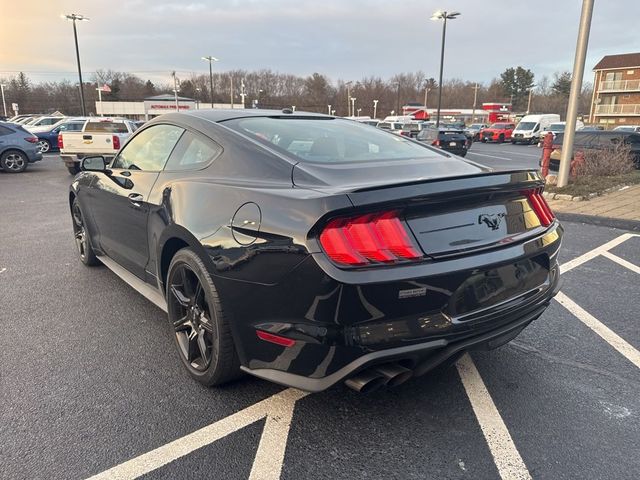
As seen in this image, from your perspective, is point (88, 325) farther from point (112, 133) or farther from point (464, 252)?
point (112, 133)

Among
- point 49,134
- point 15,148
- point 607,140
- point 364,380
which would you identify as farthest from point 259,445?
point 49,134

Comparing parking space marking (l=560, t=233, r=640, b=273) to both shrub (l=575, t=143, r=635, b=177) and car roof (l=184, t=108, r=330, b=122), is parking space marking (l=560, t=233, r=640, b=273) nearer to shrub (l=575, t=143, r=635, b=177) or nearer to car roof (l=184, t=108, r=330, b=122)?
car roof (l=184, t=108, r=330, b=122)

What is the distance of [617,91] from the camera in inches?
2376

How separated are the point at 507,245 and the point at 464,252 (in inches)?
13.1

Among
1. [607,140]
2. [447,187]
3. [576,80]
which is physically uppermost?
[576,80]

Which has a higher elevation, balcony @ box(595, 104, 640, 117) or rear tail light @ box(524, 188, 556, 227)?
balcony @ box(595, 104, 640, 117)

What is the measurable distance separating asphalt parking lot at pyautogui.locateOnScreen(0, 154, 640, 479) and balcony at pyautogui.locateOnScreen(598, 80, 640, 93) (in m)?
68.3

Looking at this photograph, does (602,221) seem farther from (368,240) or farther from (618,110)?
(618,110)

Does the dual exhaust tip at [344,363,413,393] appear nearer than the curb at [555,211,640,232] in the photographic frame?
Yes

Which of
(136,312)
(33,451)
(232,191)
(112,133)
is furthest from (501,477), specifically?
(112,133)

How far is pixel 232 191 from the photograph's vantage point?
8.15ft

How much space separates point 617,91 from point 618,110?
2.85m

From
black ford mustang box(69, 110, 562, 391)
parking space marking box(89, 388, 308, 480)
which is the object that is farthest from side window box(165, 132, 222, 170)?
parking space marking box(89, 388, 308, 480)

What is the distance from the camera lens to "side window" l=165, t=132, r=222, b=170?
293cm
